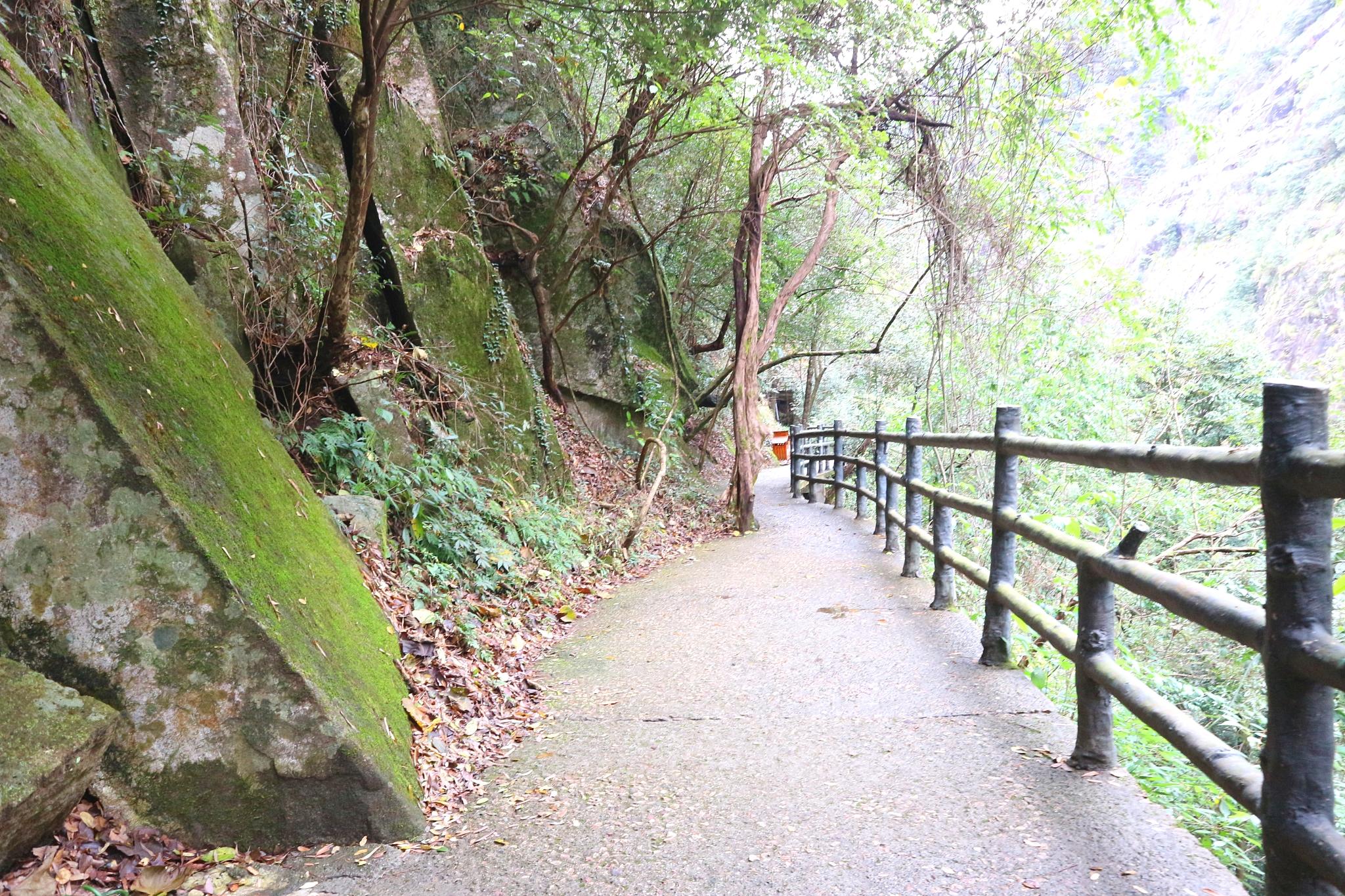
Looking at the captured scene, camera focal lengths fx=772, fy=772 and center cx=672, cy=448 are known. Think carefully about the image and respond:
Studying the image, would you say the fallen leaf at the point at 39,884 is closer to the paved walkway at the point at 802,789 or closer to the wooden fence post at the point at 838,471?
the paved walkway at the point at 802,789

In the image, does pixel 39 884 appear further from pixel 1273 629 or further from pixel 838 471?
pixel 838 471

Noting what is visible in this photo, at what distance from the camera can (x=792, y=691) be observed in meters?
3.92

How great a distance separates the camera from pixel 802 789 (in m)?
2.87

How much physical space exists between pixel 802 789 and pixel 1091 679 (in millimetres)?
1105

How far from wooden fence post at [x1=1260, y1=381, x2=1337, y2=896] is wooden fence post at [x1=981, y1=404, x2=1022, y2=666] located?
190 cm

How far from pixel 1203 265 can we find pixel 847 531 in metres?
19.3

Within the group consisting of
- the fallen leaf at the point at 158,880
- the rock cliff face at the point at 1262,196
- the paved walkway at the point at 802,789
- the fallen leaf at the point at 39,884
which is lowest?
the paved walkway at the point at 802,789

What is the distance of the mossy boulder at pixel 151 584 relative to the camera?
222 cm

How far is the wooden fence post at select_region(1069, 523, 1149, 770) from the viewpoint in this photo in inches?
106

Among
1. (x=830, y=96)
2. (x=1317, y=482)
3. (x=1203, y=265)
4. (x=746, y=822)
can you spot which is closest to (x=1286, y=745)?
(x=1317, y=482)

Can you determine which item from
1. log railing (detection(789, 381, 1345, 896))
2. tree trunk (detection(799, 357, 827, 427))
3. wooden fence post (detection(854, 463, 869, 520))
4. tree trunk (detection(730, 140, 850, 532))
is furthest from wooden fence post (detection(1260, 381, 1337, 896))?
tree trunk (detection(799, 357, 827, 427))

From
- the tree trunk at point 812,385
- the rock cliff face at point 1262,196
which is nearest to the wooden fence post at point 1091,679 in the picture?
the rock cliff face at point 1262,196

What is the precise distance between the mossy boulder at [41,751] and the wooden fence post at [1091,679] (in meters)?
3.11

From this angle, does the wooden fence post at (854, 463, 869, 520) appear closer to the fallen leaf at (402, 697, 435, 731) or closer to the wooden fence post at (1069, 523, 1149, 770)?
the wooden fence post at (1069, 523, 1149, 770)
